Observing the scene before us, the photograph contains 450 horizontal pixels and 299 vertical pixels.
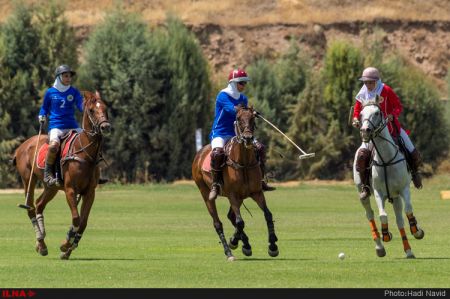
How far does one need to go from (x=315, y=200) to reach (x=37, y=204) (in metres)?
25.8

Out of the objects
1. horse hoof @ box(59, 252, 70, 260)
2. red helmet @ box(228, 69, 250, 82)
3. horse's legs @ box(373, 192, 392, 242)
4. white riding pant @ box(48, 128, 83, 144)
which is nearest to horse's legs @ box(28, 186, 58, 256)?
white riding pant @ box(48, 128, 83, 144)

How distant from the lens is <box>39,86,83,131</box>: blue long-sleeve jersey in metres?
24.6

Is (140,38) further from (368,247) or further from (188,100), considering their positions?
(368,247)

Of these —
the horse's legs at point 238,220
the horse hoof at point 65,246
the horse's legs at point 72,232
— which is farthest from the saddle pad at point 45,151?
the horse's legs at point 238,220

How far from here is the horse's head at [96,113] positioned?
74.8 feet

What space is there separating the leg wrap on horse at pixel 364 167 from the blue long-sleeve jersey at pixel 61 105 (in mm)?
5151

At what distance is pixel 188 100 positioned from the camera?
68.6 meters

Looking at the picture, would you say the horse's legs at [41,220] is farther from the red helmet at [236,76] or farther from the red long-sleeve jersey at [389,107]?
the red long-sleeve jersey at [389,107]

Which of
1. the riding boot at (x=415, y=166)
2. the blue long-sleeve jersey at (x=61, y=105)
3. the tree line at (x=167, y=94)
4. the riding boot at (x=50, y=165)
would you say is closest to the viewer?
the riding boot at (x=415, y=166)

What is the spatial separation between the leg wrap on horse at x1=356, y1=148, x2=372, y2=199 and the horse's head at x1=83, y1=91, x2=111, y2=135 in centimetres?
408

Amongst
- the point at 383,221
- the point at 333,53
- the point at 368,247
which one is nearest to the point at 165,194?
the point at 333,53

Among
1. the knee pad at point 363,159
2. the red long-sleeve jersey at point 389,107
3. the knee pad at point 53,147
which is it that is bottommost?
the knee pad at point 53,147

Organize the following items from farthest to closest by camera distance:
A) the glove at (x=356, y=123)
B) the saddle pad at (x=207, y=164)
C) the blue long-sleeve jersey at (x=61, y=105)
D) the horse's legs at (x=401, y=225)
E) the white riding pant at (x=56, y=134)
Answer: the blue long-sleeve jersey at (x=61, y=105)
the white riding pant at (x=56, y=134)
the saddle pad at (x=207, y=164)
the glove at (x=356, y=123)
the horse's legs at (x=401, y=225)

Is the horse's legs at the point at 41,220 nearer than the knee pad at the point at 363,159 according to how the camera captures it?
No
